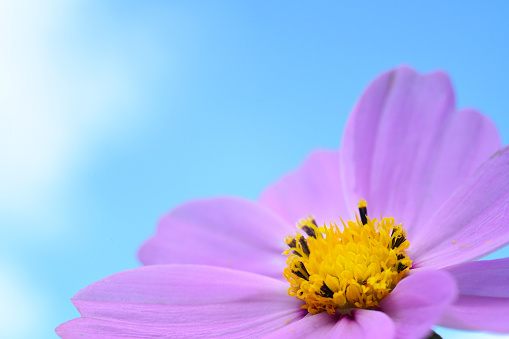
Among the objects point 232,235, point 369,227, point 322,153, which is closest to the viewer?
point 369,227

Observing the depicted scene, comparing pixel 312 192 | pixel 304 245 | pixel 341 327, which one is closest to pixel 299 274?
pixel 304 245

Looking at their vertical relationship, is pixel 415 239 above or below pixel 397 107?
below

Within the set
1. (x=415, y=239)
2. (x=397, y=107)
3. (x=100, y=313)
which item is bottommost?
(x=415, y=239)

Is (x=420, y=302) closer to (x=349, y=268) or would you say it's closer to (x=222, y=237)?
(x=349, y=268)

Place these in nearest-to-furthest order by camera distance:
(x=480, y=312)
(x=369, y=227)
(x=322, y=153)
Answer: (x=480, y=312)
(x=369, y=227)
(x=322, y=153)

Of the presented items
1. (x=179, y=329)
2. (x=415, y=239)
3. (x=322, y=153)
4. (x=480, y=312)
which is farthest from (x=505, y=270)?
(x=322, y=153)

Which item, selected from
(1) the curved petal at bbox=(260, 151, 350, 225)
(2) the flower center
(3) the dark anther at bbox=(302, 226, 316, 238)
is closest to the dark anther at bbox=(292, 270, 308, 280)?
(2) the flower center

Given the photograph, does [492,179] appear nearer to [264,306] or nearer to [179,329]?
[264,306]
